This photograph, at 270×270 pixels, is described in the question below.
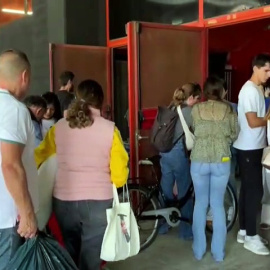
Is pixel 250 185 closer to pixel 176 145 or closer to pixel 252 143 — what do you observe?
pixel 252 143

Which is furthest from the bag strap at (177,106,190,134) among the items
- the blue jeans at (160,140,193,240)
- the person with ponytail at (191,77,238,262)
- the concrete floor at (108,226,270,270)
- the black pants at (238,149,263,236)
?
the concrete floor at (108,226,270,270)

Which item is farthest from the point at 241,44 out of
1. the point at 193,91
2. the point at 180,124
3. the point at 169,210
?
the point at 169,210

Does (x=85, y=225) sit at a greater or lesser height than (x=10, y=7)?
lesser

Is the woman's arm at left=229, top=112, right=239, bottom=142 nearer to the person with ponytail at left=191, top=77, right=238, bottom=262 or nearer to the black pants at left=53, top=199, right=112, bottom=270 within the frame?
the person with ponytail at left=191, top=77, right=238, bottom=262

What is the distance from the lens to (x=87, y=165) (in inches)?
96.2

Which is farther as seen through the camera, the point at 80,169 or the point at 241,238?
the point at 241,238

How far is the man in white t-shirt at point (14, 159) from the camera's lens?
6.24 ft

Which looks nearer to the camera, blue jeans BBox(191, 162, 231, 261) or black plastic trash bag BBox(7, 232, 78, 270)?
black plastic trash bag BBox(7, 232, 78, 270)

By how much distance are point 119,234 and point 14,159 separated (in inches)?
33.7

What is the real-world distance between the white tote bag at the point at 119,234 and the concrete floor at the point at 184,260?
0.90 metres

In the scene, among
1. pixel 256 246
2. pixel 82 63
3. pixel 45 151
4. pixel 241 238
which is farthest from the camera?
pixel 82 63

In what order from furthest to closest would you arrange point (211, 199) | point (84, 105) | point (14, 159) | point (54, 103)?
point (54, 103), point (211, 199), point (84, 105), point (14, 159)

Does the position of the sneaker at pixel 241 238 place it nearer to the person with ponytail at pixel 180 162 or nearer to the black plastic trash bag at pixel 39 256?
the person with ponytail at pixel 180 162

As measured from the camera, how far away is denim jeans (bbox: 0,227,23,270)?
2029 mm
